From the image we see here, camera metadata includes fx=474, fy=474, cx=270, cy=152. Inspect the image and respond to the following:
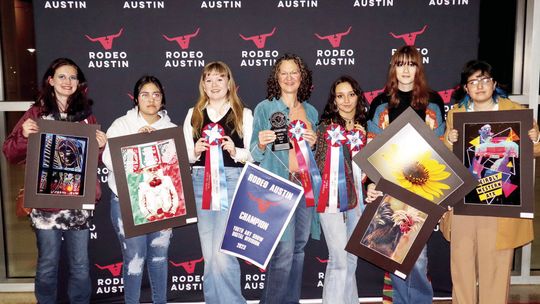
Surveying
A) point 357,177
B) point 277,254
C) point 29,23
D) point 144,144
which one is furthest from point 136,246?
point 29,23

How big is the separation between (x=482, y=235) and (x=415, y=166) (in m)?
0.54

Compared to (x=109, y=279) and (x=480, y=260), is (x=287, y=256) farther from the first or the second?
(x=109, y=279)

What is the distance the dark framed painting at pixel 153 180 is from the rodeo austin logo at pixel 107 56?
0.76 m

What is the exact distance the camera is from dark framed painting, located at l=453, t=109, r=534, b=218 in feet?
8.30

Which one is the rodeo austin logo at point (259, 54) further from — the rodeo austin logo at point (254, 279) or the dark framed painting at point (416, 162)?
the rodeo austin logo at point (254, 279)

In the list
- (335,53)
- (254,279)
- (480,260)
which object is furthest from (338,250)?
(335,53)

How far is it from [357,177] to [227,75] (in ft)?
3.18

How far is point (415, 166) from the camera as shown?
261 cm

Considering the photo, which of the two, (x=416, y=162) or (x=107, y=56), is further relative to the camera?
(x=107, y=56)

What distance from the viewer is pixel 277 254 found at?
2826mm

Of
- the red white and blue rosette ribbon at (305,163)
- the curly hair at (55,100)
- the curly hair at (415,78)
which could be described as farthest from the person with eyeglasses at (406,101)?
the curly hair at (55,100)

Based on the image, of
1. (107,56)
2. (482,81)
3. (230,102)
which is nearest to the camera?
(482,81)

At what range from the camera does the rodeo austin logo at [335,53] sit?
10.5 ft

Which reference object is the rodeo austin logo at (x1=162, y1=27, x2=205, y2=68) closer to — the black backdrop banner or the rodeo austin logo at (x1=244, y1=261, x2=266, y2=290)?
the black backdrop banner
